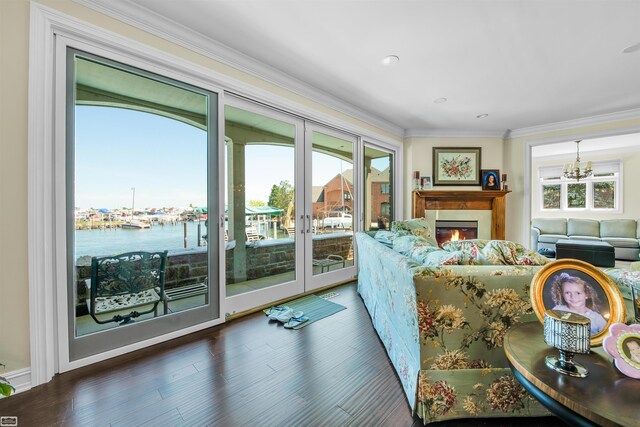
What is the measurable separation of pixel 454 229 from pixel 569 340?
4.69 metres

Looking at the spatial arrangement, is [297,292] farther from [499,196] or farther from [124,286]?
[499,196]

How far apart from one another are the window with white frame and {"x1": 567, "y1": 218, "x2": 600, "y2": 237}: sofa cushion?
69cm

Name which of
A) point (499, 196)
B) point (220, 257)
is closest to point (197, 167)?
point (220, 257)

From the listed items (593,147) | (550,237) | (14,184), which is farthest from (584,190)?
(14,184)

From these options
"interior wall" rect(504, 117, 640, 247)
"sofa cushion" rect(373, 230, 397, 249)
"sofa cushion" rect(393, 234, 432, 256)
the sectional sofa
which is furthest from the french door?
the sectional sofa

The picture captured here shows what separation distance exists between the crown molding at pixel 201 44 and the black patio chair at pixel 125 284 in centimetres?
179

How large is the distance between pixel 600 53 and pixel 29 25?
4.56 meters

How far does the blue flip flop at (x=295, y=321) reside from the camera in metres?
2.57

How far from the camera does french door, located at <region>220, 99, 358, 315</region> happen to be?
→ 9.52 ft

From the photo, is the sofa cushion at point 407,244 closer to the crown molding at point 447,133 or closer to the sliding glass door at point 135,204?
the sliding glass door at point 135,204

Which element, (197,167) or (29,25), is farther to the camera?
(197,167)

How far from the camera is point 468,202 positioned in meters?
5.10

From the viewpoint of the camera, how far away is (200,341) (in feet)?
7.53

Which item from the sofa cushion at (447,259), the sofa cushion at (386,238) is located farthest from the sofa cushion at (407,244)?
the sofa cushion at (447,259)
